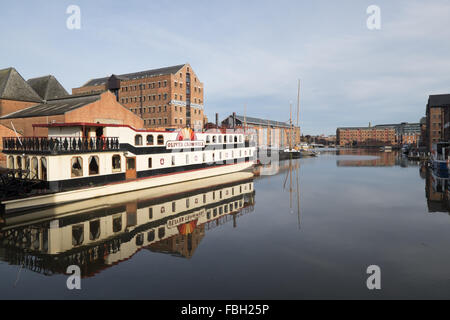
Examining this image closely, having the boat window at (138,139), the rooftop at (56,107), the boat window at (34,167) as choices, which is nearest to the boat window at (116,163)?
the boat window at (138,139)

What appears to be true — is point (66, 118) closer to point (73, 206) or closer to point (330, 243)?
point (73, 206)

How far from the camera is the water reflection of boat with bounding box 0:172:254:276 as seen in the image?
40.3 ft

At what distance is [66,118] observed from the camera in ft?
119

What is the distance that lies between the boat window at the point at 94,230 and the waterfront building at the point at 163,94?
1882 inches

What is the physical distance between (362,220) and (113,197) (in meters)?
20.5

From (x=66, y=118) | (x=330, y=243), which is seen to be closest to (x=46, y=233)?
(x=330, y=243)

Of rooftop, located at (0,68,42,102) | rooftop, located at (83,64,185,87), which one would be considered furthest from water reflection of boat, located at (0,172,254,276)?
rooftop, located at (83,64,185,87)

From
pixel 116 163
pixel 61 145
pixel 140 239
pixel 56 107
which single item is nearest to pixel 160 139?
pixel 116 163

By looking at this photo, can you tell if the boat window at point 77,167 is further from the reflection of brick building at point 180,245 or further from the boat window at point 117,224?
the reflection of brick building at point 180,245

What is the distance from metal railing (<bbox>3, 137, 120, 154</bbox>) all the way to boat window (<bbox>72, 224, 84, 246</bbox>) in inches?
309

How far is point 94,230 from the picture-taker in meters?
15.9

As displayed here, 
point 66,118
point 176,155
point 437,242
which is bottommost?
point 437,242

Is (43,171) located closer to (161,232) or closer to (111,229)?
(111,229)

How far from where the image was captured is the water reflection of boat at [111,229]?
1228 centimetres
